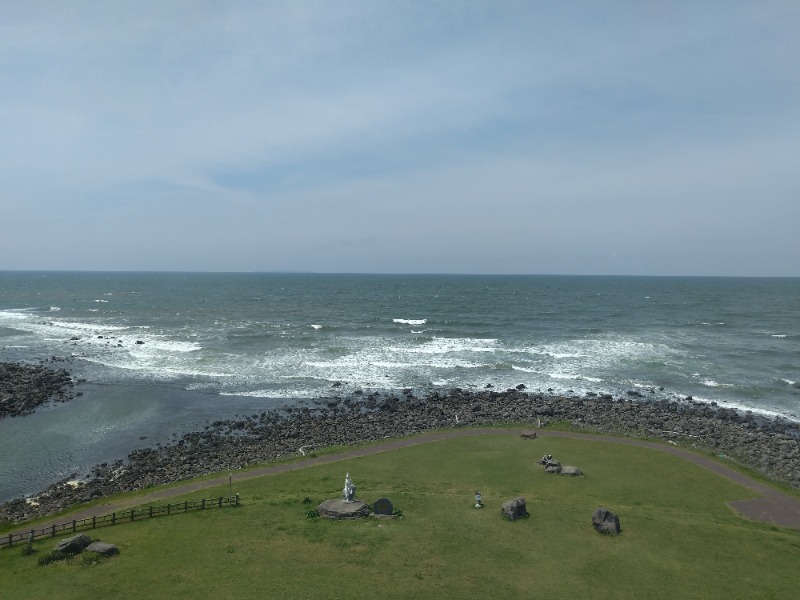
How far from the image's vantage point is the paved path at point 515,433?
26375 mm

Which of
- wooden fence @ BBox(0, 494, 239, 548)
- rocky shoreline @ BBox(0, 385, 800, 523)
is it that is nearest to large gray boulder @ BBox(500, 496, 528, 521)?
wooden fence @ BBox(0, 494, 239, 548)

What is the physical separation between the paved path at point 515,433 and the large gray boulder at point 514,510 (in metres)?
11.9

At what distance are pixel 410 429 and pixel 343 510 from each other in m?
18.8

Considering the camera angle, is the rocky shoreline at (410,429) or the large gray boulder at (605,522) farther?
the rocky shoreline at (410,429)

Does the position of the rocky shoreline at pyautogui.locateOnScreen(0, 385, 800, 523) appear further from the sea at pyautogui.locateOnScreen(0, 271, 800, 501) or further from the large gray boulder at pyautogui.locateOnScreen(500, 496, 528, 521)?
the large gray boulder at pyautogui.locateOnScreen(500, 496, 528, 521)

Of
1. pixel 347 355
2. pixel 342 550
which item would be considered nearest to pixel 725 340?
pixel 347 355

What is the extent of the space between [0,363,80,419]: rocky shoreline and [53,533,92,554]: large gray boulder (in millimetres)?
33646

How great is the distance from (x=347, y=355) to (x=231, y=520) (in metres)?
48.4

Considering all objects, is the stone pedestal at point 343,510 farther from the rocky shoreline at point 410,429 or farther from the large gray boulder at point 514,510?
the rocky shoreline at point 410,429

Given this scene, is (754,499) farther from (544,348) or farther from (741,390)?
(544,348)

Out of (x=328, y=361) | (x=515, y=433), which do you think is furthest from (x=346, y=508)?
(x=328, y=361)

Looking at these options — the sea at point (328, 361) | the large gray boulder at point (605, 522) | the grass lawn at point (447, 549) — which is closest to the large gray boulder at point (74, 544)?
the grass lawn at point (447, 549)

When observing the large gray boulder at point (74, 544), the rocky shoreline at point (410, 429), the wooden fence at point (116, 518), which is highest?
the large gray boulder at point (74, 544)

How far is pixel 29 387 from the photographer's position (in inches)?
2146
